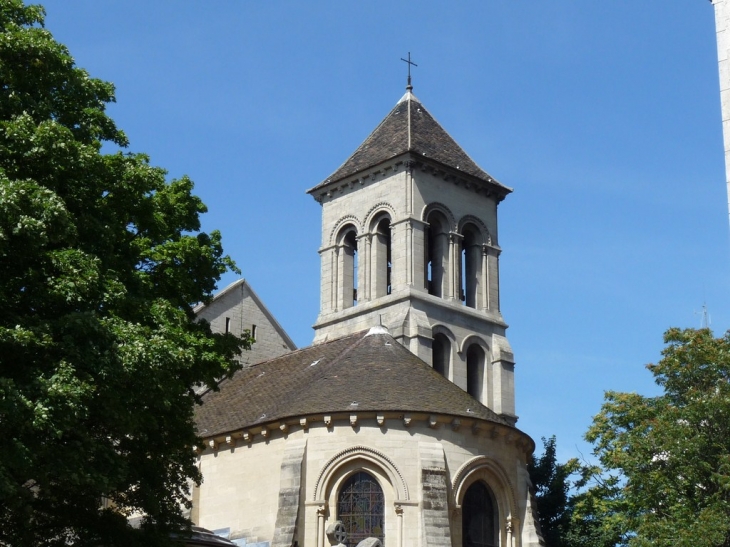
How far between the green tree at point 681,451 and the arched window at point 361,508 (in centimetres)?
655

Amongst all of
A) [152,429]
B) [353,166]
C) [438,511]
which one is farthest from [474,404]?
[353,166]

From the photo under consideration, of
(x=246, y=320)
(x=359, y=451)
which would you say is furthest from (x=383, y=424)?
(x=246, y=320)

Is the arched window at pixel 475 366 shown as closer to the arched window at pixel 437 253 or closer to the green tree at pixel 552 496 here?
the arched window at pixel 437 253

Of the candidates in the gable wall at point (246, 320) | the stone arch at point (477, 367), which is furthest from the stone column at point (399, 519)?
the stone arch at point (477, 367)

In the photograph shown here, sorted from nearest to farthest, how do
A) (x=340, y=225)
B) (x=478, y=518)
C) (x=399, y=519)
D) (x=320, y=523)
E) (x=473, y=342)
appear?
(x=399, y=519)
(x=320, y=523)
(x=478, y=518)
(x=473, y=342)
(x=340, y=225)

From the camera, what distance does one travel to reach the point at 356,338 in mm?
37281

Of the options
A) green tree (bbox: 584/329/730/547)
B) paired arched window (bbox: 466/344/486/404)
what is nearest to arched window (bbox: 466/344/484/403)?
paired arched window (bbox: 466/344/486/404)

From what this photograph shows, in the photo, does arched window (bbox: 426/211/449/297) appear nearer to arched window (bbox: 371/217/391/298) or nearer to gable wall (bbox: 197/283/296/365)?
arched window (bbox: 371/217/391/298)

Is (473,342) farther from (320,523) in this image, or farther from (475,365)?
(320,523)

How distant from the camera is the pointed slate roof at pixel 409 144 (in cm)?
4922

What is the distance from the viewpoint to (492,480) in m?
31.5

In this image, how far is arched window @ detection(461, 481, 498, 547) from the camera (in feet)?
101

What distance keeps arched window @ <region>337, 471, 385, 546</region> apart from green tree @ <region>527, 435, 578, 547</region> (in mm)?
9270

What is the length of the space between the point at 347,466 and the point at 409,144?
20.8 meters
